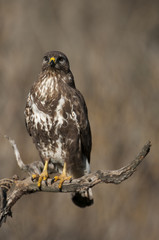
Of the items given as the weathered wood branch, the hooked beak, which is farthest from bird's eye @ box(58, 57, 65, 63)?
the weathered wood branch

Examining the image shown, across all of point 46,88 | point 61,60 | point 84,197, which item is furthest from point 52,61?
point 84,197

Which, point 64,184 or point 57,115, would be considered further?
point 57,115

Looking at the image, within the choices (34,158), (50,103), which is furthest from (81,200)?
(34,158)

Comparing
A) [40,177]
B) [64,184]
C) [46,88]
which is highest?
[46,88]

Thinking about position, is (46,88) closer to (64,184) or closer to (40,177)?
(40,177)

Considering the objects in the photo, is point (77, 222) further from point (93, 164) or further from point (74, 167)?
point (74, 167)

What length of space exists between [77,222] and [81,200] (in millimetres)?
3484

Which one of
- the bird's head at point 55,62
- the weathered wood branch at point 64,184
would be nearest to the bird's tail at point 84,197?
the weathered wood branch at point 64,184

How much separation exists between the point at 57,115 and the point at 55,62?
0.53 m

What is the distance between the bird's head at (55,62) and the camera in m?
5.59

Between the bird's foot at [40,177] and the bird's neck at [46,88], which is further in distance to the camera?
the bird's neck at [46,88]

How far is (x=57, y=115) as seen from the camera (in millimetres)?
5641

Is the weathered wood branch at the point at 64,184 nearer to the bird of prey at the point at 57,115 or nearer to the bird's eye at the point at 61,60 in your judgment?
the bird of prey at the point at 57,115

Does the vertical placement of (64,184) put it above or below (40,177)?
below
